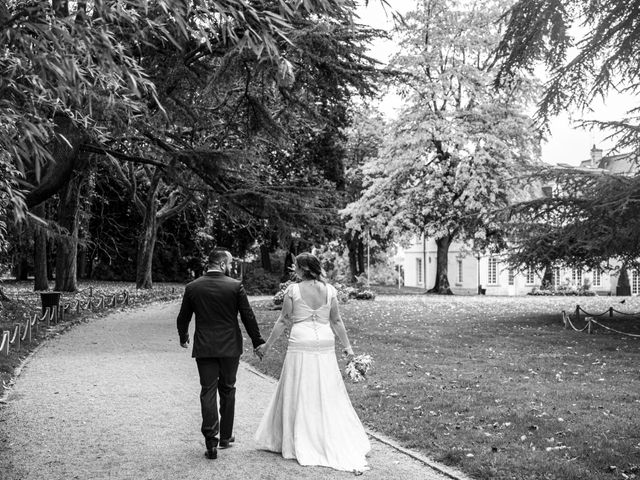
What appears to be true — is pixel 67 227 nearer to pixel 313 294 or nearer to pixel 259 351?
pixel 259 351

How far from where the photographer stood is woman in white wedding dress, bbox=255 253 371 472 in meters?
6.02

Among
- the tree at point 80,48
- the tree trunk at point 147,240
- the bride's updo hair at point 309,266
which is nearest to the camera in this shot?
the tree at point 80,48

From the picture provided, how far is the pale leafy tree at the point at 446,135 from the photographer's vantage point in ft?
117

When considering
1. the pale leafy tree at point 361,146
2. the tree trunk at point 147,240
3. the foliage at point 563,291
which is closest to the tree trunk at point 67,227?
the tree trunk at point 147,240

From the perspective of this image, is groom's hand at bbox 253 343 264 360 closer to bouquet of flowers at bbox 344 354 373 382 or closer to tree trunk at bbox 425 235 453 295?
bouquet of flowers at bbox 344 354 373 382

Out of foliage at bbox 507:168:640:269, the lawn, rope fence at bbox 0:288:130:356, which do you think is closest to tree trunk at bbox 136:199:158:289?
rope fence at bbox 0:288:130:356

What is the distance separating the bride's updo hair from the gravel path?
171 cm

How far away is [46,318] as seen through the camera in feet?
56.3

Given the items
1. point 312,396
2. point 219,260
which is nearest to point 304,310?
point 312,396

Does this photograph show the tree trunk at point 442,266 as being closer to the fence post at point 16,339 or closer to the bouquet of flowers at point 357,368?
the fence post at point 16,339

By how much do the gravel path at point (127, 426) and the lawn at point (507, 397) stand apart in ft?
2.50

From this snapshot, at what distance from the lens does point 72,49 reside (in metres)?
4.79

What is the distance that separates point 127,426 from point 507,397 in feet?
15.9

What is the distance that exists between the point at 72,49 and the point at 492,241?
114ft
